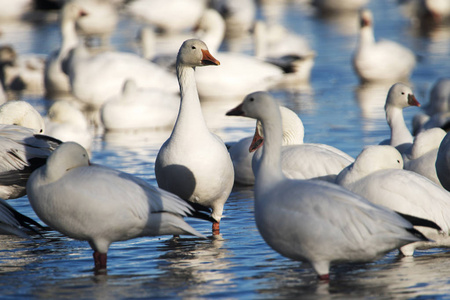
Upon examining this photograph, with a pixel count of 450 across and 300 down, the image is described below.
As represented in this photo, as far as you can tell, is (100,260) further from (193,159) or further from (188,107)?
(188,107)

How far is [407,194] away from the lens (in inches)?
223

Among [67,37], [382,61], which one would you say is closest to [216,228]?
[382,61]

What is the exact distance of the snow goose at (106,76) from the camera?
13.2 m

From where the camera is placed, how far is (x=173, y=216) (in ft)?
18.3

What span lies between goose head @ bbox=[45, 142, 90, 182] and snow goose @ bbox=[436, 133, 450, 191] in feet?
9.47

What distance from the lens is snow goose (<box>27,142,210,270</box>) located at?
5348mm

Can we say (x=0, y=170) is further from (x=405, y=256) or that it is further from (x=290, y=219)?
(x=405, y=256)

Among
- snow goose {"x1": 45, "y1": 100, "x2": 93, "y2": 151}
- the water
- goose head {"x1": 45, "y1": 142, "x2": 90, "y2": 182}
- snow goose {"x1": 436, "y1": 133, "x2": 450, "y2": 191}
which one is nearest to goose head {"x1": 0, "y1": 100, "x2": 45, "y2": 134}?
the water

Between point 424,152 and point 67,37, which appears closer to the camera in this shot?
point 424,152

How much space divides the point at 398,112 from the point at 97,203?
4100mm

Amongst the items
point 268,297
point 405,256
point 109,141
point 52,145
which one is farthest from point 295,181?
point 109,141

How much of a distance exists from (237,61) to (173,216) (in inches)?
349

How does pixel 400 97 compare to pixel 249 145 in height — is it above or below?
above

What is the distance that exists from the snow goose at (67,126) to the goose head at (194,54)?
3577mm
